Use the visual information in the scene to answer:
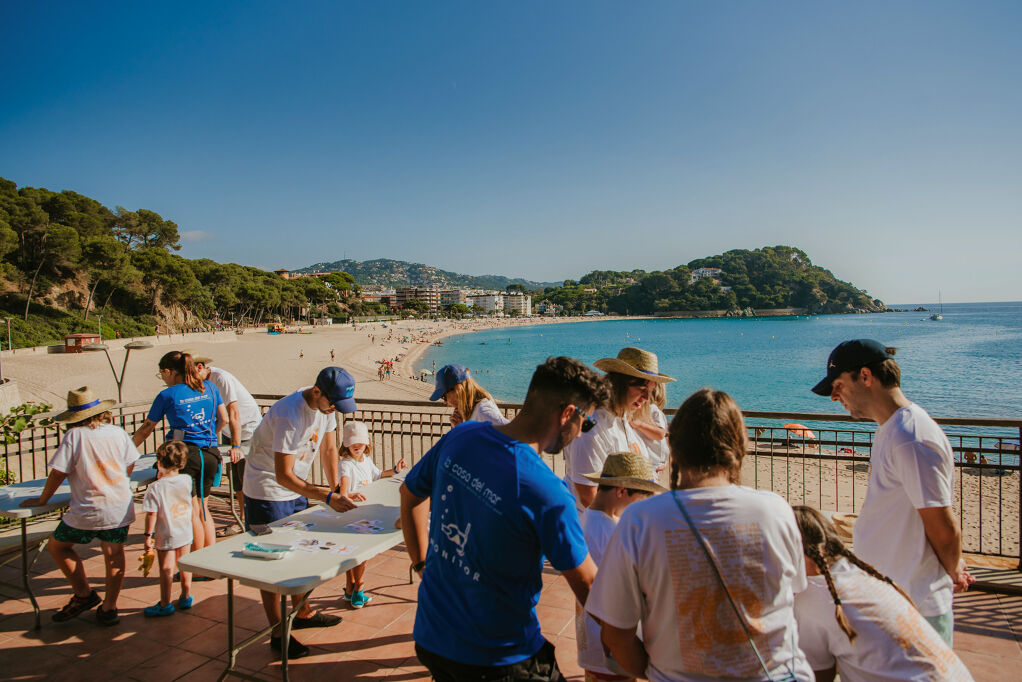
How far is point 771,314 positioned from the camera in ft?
586

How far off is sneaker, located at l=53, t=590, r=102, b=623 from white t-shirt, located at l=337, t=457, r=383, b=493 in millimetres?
2032

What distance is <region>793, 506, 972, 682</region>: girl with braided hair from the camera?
1633 millimetres

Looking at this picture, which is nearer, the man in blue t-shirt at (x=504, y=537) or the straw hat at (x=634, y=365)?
the man in blue t-shirt at (x=504, y=537)

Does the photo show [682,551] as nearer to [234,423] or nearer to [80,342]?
[234,423]

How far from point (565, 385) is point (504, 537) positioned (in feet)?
1.66

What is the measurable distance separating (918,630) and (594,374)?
123cm

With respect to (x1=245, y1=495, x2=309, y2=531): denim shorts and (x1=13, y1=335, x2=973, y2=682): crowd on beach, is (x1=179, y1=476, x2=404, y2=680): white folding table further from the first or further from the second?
(x1=13, y1=335, x2=973, y2=682): crowd on beach

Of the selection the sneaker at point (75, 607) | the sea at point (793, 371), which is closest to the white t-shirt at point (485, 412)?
Answer: the sneaker at point (75, 607)

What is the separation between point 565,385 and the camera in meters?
1.77

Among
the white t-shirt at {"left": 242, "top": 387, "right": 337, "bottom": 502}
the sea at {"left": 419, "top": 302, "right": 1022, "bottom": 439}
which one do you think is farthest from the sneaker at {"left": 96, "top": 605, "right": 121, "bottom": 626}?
the sea at {"left": 419, "top": 302, "right": 1022, "bottom": 439}

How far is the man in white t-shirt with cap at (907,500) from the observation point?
83.8 inches

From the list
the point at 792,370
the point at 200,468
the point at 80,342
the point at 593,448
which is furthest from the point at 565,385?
the point at 792,370

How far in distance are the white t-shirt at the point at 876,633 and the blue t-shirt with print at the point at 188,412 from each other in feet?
15.8

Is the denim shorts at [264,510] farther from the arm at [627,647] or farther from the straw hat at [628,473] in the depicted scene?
the arm at [627,647]
